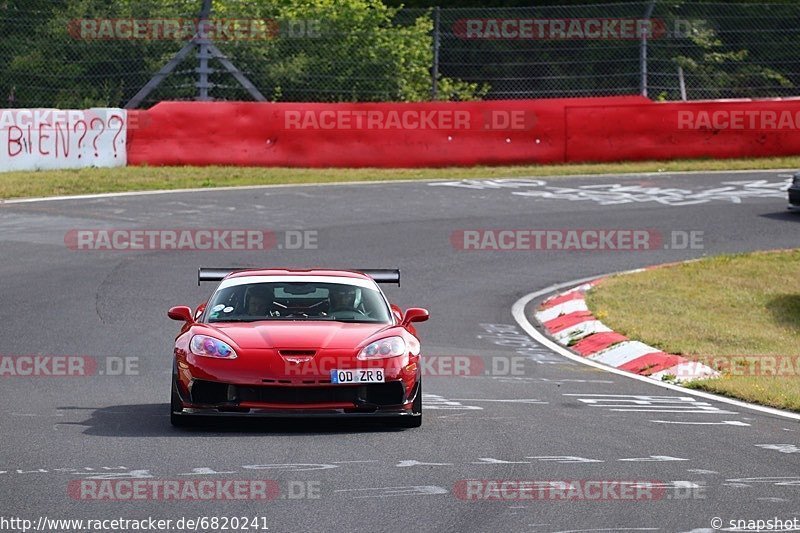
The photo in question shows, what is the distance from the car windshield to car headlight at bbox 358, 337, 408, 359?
0.61 m

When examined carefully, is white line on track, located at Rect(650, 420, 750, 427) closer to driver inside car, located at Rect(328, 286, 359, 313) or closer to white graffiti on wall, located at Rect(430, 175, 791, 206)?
driver inside car, located at Rect(328, 286, 359, 313)

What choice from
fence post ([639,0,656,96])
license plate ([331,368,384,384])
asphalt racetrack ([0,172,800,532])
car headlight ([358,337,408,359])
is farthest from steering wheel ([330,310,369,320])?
fence post ([639,0,656,96])

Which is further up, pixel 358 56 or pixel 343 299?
pixel 358 56

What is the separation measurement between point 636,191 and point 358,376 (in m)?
16.9

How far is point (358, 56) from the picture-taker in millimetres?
29594

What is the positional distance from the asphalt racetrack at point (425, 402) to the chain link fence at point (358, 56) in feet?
15.6

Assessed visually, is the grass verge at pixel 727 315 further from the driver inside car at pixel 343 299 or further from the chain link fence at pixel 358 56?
the chain link fence at pixel 358 56

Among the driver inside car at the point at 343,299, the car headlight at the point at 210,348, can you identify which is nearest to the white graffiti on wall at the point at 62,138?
the driver inside car at the point at 343,299

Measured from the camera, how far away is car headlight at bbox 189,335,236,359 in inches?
346

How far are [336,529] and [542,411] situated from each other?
4161 millimetres

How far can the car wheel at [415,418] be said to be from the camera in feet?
29.0

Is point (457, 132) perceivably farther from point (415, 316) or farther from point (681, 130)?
point (415, 316)

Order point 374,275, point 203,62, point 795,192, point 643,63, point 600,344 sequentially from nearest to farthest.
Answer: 1. point 374,275
2. point 600,344
3. point 795,192
4. point 203,62
5. point 643,63

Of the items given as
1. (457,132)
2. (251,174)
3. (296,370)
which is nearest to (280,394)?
(296,370)
